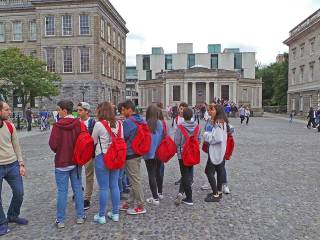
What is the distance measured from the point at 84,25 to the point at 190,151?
4235 cm

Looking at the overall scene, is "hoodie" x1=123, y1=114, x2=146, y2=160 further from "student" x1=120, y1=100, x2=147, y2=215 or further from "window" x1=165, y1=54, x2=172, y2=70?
"window" x1=165, y1=54, x2=172, y2=70

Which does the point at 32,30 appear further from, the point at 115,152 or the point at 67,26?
the point at 115,152

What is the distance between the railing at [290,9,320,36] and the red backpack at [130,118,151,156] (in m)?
45.5

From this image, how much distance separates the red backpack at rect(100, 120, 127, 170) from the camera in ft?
17.3

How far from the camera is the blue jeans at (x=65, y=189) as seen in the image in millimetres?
5266

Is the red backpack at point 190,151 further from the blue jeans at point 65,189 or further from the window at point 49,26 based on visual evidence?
the window at point 49,26

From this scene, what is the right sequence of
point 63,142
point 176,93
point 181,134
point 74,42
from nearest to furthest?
point 63,142, point 181,134, point 74,42, point 176,93

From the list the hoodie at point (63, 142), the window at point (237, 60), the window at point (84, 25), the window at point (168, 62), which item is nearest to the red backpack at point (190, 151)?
the hoodie at point (63, 142)

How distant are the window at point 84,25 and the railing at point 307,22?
2975 centimetres

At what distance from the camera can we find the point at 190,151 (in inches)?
244

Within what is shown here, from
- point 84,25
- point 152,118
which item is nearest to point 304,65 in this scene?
point 84,25

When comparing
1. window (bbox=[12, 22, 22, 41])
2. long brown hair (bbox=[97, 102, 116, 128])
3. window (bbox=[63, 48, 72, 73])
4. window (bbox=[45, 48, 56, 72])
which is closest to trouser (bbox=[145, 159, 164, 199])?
long brown hair (bbox=[97, 102, 116, 128])

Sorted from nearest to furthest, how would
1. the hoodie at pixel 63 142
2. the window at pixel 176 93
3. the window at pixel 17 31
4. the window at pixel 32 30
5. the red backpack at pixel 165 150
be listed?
the hoodie at pixel 63 142 → the red backpack at pixel 165 150 → the window at pixel 32 30 → the window at pixel 17 31 → the window at pixel 176 93

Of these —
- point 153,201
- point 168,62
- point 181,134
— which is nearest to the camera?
point 181,134
